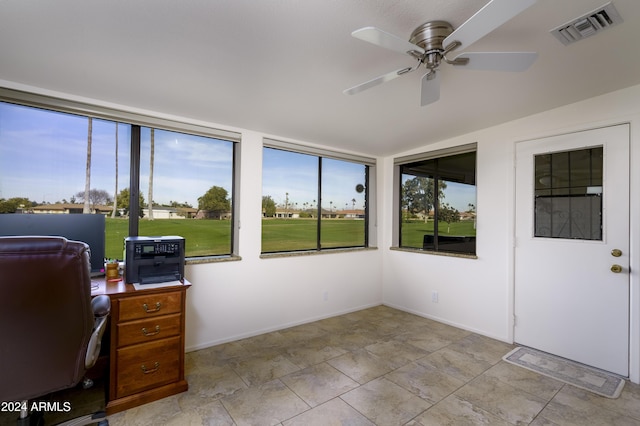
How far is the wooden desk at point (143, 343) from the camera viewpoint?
6.54 feet

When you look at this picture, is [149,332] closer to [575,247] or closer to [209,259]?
[209,259]

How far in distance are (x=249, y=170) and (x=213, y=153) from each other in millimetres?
425

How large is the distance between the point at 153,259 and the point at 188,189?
99 centimetres

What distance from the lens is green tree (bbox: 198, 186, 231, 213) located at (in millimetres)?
3174

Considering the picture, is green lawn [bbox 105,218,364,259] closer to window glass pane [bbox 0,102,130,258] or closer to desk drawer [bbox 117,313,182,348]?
window glass pane [bbox 0,102,130,258]

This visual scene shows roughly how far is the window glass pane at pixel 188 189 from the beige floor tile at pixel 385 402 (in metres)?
1.94

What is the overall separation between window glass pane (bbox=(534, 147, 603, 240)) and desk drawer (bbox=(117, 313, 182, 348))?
3328mm

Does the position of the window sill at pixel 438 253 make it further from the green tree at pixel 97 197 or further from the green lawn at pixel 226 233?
the green tree at pixel 97 197

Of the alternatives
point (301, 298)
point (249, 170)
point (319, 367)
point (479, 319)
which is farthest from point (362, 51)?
point (479, 319)

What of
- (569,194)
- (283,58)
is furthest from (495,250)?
(283,58)

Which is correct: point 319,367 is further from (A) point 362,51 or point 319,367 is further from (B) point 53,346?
(A) point 362,51

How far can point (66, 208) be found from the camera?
8.16 ft

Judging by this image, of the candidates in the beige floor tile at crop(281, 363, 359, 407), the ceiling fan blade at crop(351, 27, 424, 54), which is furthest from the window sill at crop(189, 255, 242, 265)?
the ceiling fan blade at crop(351, 27, 424, 54)

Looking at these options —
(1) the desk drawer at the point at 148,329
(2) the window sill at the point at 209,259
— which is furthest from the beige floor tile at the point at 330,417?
(2) the window sill at the point at 209,259
